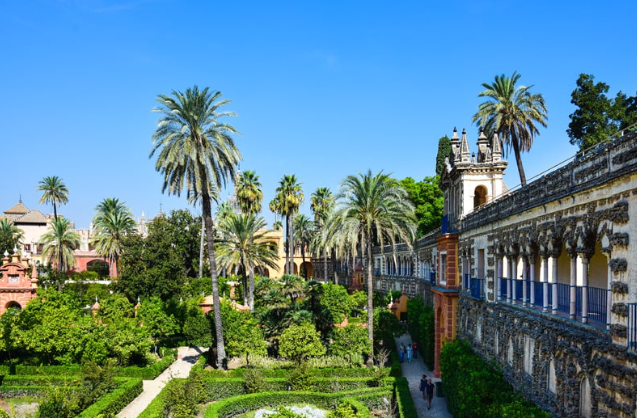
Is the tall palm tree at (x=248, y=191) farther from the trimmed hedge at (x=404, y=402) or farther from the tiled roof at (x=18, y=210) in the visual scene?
the tiled roof at (x=18, y=210)

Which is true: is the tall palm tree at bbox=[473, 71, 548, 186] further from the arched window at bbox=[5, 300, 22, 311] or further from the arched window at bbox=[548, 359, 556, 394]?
the arched window at bbox=[5, 300, 22, 311]

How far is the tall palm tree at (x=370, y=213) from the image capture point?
1238 inches

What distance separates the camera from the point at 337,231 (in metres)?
32.8

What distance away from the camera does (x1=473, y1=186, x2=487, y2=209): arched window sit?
92.3ft

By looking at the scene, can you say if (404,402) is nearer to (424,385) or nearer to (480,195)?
(424,385)

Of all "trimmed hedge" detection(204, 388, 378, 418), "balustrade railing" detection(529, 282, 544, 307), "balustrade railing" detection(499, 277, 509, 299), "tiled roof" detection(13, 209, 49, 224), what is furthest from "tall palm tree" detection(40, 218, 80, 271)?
"balustrade railing" detection(529, 282, 544, 307)


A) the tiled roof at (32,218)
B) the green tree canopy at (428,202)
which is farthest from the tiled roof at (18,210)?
the green tree canopy at (428,202)

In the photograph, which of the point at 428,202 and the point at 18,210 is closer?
the point at 428,202

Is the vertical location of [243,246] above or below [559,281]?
above

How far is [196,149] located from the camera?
101 feet

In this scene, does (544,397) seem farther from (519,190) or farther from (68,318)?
(68,318)

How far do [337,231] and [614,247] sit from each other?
72.0 ft

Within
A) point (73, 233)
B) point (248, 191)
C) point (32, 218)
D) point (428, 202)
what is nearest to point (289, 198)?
point (248, 191)

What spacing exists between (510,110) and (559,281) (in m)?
20.4
